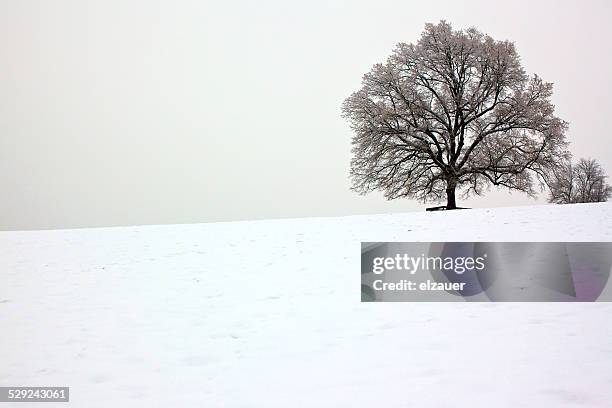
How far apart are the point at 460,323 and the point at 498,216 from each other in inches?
307

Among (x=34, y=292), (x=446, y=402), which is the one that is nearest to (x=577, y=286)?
(x=446, y=402)

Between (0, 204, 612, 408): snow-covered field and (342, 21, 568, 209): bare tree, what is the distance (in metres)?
11.7

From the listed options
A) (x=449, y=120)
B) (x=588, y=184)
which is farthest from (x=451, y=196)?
(x=588, y=184)

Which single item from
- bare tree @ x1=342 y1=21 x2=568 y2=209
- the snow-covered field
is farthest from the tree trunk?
the snow-covered field

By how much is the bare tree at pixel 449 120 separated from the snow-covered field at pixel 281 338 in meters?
11.7

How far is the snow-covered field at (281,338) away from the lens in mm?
3748

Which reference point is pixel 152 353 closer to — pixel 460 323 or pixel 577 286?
Result: pixel 460 323

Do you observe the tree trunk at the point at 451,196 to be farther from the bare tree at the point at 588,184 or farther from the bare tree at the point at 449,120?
the bare tree at the point at 588,184

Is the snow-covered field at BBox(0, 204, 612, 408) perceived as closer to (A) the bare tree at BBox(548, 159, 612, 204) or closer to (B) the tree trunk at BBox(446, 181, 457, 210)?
(B) the tree trunk at BBox(446, 181, 457, 210)

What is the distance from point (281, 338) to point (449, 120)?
18.7 m

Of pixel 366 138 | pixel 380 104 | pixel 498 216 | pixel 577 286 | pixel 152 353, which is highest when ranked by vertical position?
pixel 380 104

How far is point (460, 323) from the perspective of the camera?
531cm

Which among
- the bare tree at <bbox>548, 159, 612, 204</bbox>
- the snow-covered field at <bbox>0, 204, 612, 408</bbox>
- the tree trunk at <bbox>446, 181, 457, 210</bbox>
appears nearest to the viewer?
the snow-covered field at <bbox>0, 204, 612, 408</bbox>

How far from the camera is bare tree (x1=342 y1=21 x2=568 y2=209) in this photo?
20844 mm
